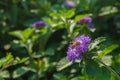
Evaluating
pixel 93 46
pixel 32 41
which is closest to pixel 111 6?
pixel 32 41

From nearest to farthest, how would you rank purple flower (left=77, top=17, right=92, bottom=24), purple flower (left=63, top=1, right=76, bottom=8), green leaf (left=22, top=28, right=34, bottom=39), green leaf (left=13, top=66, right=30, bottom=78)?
purple flower (left=77, top=17, right=92, bottom=24) < green leaf (left=13, top=66, right=30, bottom=78) < green leaf (left=22, top=28, right=34, bottom=39) < purple flower (left=63, top=1, right=76, bottom=8)

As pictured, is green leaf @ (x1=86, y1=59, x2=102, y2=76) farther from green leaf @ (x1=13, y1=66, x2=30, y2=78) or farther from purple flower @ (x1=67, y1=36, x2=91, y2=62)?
green leaf @ (x1=13, y1=66, x2=30, y2=78)

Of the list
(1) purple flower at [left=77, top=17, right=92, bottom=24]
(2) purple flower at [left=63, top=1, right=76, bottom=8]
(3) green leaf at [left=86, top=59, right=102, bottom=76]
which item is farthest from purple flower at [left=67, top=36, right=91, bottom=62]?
(2) purple flower at [left=63, top=1, right=76, bottom=8]

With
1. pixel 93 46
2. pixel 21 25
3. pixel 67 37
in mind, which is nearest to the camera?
pixel 93 46

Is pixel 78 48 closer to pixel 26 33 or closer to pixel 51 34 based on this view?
pixel 26 33

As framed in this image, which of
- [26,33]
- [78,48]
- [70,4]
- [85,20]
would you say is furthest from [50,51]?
[78,48]

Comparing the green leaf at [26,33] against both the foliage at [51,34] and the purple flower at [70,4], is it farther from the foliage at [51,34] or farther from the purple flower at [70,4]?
the purple flower at [70,4]

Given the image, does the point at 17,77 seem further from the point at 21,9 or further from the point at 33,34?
the point at 21,9

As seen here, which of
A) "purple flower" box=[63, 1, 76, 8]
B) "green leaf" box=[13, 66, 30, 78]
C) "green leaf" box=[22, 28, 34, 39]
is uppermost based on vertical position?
"purple flower" box=[63, 1, 76, 8]

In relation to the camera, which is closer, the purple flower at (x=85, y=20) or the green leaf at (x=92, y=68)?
the green leaf at (x=92, y=68)

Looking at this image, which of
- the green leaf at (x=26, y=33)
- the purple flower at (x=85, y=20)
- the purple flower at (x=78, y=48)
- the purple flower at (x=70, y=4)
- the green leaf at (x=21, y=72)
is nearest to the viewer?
the purple flower at (x=78, y=48)

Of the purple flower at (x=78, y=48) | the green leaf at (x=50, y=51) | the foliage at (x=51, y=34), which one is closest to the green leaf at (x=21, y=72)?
the foliage at (x=51, y=34)
